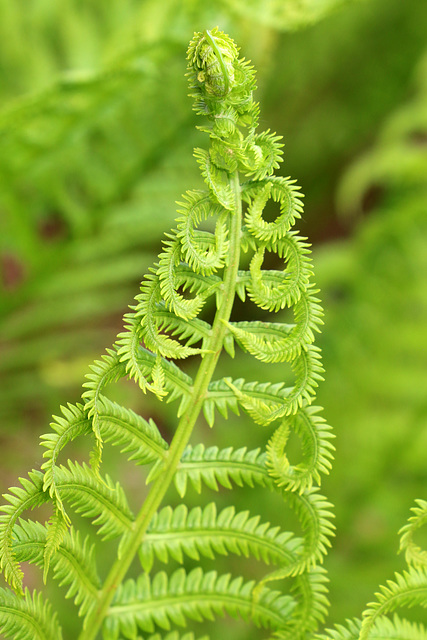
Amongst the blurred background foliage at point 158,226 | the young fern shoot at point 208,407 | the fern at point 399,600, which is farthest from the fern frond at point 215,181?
the blurred background foliage at point 158,226

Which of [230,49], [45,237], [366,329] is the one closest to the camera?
[230,49]

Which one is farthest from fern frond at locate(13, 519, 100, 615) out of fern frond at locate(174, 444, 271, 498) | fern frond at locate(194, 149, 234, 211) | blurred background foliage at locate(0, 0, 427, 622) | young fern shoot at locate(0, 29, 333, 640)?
blurred background foliage at locate(0, 0, 427, 622)

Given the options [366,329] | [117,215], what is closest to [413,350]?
[366,329]

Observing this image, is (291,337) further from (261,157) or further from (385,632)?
(385,632)

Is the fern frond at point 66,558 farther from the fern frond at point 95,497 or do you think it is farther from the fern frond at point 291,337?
the fern frond at point 291,337

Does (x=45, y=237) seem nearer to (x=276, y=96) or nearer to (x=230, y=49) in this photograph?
(x=276, y=96)
